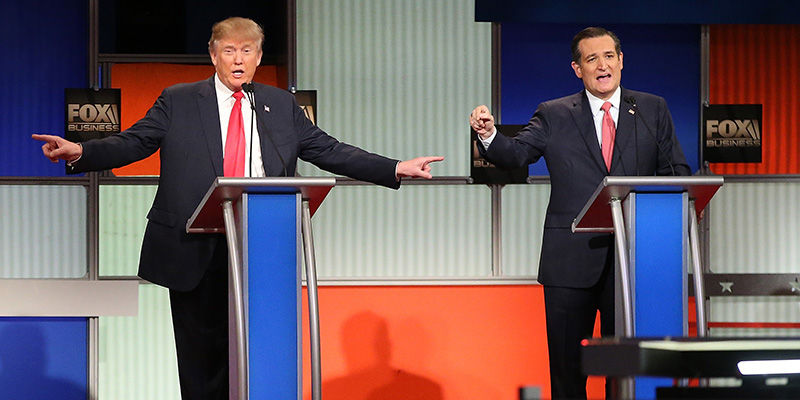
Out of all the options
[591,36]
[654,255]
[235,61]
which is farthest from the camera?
[591,36]

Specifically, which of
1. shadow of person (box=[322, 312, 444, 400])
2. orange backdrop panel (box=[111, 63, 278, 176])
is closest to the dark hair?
shadow of person (box=[322, 312, 444, 400])

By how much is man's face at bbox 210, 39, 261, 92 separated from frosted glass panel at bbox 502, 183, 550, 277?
176cm

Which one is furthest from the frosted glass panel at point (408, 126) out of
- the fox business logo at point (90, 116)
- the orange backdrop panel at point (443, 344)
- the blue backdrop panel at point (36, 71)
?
the blue backdrop panel at point (36, 71)

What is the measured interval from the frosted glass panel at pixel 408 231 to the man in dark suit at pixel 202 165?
1361mm

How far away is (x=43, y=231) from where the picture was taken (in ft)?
14.2

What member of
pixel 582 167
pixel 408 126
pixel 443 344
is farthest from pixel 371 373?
pixel 582 167

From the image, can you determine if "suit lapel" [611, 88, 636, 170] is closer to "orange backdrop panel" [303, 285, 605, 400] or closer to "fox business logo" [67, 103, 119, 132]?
"orange backdrop panel" [303, 285, 605, 400]

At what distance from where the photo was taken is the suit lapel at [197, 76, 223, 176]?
114 inches

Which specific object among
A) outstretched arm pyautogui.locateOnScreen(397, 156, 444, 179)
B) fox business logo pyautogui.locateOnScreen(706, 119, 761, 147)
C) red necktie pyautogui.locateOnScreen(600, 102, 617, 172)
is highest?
fox business logo pyautogui.locateOnScreen(706, 119, 761, 147)

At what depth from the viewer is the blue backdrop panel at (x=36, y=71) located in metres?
4.35

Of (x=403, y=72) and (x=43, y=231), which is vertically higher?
(x=403, y=72)

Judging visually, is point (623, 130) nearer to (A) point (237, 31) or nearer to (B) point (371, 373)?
(A) point (237, 31)

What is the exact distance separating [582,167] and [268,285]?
4.02ft

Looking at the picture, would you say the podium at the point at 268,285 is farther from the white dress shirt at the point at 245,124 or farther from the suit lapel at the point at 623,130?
the suit lapel at the point at 623,130
